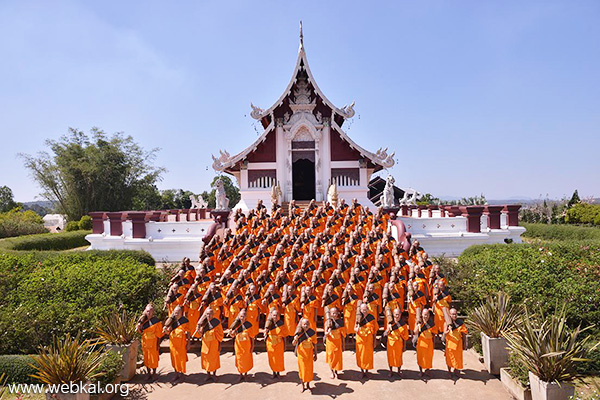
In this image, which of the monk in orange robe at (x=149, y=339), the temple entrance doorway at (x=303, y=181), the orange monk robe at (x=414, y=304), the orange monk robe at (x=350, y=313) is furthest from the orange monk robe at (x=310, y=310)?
the temple entrance doorway at (x=303, y=181)

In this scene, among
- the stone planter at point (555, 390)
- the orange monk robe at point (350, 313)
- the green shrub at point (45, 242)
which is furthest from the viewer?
the green shrub at point (45, 242)

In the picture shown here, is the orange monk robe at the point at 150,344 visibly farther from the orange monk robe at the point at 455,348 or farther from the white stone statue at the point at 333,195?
the white stone statue at the point at 333,195

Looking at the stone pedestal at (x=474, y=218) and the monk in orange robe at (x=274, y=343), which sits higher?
the stone pedestal at (x=474, y=218)

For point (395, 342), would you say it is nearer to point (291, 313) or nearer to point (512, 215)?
point (291, 313)

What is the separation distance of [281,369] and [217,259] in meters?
5.07

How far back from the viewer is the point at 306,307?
7.90 meters

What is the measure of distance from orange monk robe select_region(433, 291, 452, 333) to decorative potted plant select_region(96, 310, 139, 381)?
618cm

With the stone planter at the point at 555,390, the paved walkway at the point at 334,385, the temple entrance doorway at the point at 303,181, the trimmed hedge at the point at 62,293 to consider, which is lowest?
A: the paved walkway at the point at 334,385

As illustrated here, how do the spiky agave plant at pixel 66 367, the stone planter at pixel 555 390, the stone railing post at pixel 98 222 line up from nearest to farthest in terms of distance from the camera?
the stone planter at pixel 555 390 → the spiky agave plant at pixel 66 367 → the stone railing post at pixel 98 222

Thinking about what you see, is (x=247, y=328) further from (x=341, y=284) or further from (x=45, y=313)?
(x=45, y=313)

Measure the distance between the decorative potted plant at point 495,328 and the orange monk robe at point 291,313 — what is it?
375 cm

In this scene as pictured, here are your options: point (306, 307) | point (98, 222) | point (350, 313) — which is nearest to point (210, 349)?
point (306, 307)

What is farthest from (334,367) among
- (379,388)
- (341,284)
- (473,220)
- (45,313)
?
(473,220)

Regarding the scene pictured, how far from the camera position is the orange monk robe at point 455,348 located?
21.6 ft
